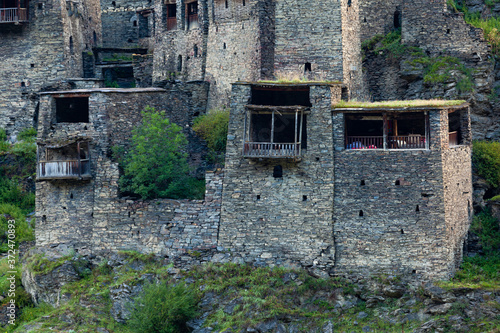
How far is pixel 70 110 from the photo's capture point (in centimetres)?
4016

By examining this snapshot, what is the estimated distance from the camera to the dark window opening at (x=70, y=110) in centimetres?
3991

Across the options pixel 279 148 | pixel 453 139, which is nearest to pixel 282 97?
pixel 279 148

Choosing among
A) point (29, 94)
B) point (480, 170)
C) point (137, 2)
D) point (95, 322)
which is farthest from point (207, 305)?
point (137, 2)

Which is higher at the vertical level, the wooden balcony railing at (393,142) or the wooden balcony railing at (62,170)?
the wooden balcony railing at (393,142)

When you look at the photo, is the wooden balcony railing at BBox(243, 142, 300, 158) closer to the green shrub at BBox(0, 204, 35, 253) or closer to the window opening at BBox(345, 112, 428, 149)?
the window opening at BBox(345, 112, 428, 149)

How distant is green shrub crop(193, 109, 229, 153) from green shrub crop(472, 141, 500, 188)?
1146 cm

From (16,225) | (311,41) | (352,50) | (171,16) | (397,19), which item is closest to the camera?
(311,41)

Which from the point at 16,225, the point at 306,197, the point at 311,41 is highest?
the point at 311,41

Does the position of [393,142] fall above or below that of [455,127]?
below

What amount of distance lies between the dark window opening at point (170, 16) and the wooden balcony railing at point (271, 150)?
44.7 ft

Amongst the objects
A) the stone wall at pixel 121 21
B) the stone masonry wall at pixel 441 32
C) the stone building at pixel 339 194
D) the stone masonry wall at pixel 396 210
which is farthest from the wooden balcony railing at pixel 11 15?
the stone masonry wall at pixel 396 210

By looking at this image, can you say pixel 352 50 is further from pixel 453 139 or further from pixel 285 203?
pixel 285 203

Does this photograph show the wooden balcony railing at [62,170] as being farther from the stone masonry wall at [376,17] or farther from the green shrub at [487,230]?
the green shrub at [487,230]

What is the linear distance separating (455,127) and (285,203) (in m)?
9.24
